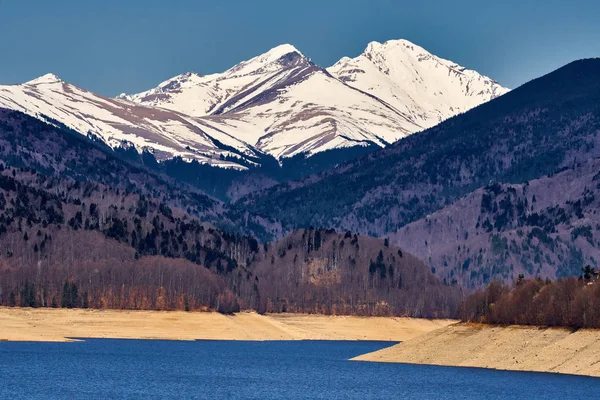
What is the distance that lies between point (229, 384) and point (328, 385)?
494 inches

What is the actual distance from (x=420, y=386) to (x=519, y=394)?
15.9 m

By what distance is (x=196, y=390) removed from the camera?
183625mm

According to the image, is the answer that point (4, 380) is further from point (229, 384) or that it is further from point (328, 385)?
point (328, 385)

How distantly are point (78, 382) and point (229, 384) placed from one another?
19.2 metres

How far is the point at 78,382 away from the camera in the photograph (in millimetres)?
188500

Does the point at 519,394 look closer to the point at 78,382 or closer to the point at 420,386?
the point at 420,386

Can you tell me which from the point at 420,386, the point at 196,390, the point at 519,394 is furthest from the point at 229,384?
the point at 519,394

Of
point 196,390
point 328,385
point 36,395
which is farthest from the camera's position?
point 328,385

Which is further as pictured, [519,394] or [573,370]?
[573,370]

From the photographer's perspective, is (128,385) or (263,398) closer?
(263,398)

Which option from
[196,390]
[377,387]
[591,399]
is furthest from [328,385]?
[591,399]

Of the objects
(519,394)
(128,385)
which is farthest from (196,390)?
(519,394)

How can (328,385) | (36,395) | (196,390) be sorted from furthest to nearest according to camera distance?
(328,385) < (196,390) < (36,395)

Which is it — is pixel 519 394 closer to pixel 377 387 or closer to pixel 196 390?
pixel 377 387
